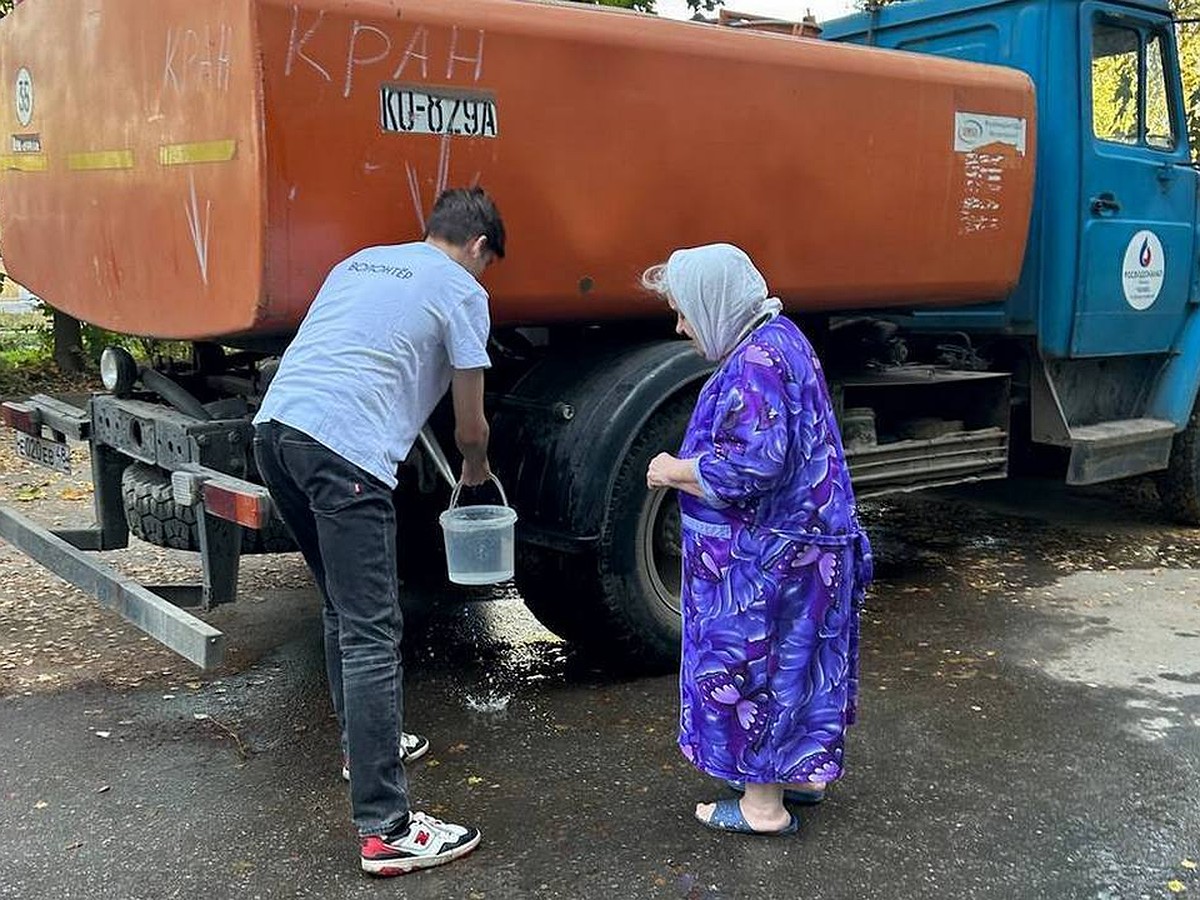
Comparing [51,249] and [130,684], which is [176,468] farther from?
[51,249]

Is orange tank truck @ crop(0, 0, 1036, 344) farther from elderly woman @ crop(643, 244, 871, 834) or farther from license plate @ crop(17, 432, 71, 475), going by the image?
elderly woman @ crop(643, 244, 871, 834)

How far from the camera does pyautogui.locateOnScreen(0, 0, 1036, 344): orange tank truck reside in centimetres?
341

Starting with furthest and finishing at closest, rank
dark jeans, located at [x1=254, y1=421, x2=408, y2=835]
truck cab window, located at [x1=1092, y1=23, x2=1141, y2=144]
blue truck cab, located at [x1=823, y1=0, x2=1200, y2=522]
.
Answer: truck cab window, located at [x1=1092, y1=23, x2=1141, y2=144] < blue truck cab, located at [x1=823, y1=0, x2=1200, y2=522] < dark jeans, located at [x1=254, y1=421, x2=408, y2=835]

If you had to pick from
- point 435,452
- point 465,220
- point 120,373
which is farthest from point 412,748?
Result: point 120,373

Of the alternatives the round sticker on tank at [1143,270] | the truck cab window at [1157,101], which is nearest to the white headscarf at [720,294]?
the round sticker on tank at [1143,270]

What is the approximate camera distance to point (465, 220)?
3156 millimetres

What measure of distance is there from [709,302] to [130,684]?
2674 mm

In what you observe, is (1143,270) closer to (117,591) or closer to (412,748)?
(412,748)

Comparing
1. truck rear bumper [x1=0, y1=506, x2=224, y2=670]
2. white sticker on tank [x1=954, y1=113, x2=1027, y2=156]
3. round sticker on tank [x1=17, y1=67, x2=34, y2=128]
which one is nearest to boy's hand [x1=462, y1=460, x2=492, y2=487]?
truck rear bumper [x1=0, y1=506, x2=224, y2=670]

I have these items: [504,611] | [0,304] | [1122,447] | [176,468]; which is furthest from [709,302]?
[0,304]

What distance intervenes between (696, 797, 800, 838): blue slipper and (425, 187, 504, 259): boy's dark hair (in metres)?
1.62

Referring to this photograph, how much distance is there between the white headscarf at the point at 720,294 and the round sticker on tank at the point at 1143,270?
11.7 feet

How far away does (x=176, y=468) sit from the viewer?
3809 mm

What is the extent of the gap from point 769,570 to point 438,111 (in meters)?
1.68
